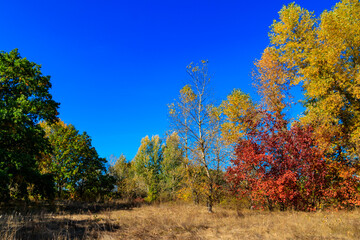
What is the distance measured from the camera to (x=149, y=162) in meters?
34.7

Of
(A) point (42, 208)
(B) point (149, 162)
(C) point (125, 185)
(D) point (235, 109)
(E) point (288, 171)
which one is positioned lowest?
(A) point (42, 208)

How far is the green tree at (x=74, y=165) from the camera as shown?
63.2 feet

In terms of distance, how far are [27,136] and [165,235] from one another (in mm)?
10061

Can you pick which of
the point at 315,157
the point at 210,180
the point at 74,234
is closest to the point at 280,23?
the point at 315,157

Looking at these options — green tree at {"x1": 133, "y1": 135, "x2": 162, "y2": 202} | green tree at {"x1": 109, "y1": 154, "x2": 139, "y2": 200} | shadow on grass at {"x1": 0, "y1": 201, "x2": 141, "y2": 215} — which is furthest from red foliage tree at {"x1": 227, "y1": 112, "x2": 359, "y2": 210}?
green tree at {"x1": 133, "y1": 135, "x2": 162, "y2": 202}

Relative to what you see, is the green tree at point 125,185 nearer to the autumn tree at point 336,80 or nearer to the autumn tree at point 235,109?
the autumn tree at point 235,109

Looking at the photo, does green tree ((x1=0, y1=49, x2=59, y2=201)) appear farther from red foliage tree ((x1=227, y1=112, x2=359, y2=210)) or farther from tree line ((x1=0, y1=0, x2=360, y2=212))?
red foliage tree ((x1=227, y1=112, x2=359, y2=210))

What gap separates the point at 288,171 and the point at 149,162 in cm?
2628

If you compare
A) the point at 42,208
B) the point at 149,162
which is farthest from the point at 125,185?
the point at 42,208

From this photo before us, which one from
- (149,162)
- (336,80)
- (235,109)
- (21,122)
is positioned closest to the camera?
(21,122)

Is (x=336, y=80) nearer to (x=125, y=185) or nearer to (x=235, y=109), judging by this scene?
(x=235, y=109)

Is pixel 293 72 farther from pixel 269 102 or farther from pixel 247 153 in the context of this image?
pixel 247 153

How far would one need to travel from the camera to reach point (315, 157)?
11.9 m

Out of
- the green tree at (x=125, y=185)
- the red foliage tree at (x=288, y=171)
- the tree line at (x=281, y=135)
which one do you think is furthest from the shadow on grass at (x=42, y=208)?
the green tree at (x=125, y=185)
